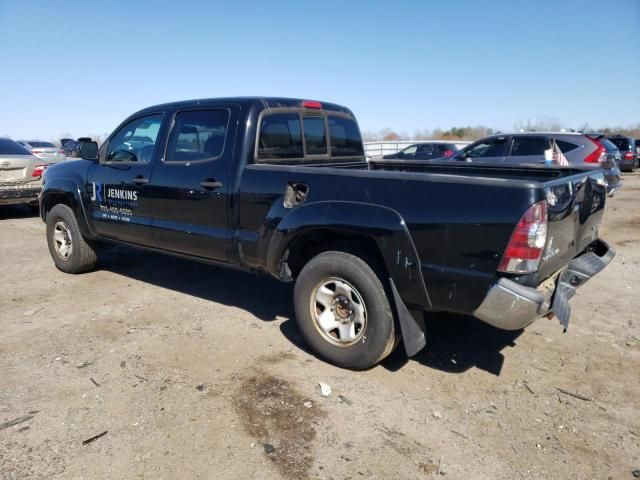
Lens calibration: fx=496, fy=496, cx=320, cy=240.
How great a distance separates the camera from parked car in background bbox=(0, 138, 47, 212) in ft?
30.4

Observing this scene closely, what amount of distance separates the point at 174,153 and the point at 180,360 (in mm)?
1875

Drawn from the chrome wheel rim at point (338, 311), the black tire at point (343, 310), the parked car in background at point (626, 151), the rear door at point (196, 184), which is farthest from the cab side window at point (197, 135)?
the parked car in background at point (626, 151)

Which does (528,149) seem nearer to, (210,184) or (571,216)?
(571,216)

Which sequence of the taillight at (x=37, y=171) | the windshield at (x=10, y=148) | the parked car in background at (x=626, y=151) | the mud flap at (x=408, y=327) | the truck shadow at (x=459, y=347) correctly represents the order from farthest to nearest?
the parked car in background at (x=626, y=151), the windshield at (x=10, y=148), the taillight at (x=37, y=171), the truck shadow at (x=459, y=347), the mud flap at (x=408, y=327)

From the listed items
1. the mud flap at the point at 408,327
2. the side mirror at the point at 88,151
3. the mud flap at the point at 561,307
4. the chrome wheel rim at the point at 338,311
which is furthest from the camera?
the side mirror at the point at 88,151

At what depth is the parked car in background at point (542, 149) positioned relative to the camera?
10.4 metres

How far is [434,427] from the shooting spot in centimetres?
287

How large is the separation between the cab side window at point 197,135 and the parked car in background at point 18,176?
637 cm

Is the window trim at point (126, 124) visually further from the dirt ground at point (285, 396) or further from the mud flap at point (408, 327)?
the mud flap at point (408, 327)

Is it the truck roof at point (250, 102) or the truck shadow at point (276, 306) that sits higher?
the truck roof at point (250, 102)

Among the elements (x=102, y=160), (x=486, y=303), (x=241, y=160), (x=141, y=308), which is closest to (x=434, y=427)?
(x=486, y=303)

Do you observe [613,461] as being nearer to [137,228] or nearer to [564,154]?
[137,228]

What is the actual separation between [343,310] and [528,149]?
879cm

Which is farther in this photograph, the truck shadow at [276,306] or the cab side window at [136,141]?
the cab side window at [136,141]
